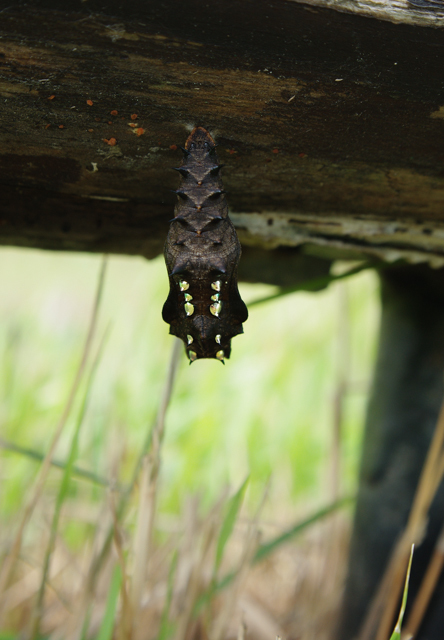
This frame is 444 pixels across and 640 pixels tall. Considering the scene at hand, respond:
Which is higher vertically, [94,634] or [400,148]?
[400,148]

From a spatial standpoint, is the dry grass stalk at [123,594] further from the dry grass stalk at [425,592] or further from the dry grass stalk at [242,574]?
the dry grass stalk at [425,592]

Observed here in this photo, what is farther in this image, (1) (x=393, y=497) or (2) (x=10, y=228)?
(1) (x=393, y=497)

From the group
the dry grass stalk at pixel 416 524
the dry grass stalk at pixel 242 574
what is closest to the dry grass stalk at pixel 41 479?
the dry grass stalk at pixel 242 574

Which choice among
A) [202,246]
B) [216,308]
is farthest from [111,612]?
[202,246]

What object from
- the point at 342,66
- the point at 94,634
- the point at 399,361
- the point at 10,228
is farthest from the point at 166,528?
the point at 342,66

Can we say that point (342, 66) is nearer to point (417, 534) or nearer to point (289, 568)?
point (417, 534)

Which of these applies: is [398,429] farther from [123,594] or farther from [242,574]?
[123,594]

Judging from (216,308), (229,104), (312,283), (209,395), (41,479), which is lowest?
(41,479)
